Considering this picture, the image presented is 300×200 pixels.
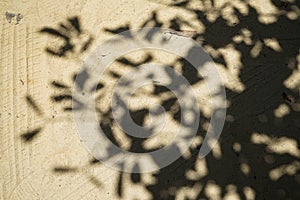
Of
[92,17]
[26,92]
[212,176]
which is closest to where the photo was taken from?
[212,176]

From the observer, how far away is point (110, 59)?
3719mm

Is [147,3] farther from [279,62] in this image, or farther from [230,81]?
[279,62]

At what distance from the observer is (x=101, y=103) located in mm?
3543

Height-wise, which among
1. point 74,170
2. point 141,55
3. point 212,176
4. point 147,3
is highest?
point 147,3

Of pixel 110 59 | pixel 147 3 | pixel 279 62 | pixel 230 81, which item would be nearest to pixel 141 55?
pixel 110 59

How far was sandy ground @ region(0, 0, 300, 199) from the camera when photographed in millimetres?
3248

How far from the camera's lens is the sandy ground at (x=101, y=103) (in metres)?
3.25

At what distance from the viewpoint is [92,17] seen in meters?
3.90

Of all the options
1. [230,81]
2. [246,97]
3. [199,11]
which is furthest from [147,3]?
[246,97]

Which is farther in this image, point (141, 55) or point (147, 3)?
point (147, 3)

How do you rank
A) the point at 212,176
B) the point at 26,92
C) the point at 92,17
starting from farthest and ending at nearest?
the point at 92,17
the point at 26,92
the point at 212,176

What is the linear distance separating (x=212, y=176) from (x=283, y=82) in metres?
1.35

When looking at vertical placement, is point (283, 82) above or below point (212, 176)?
above

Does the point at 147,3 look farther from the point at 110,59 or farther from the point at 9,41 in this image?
the point at 9,41
